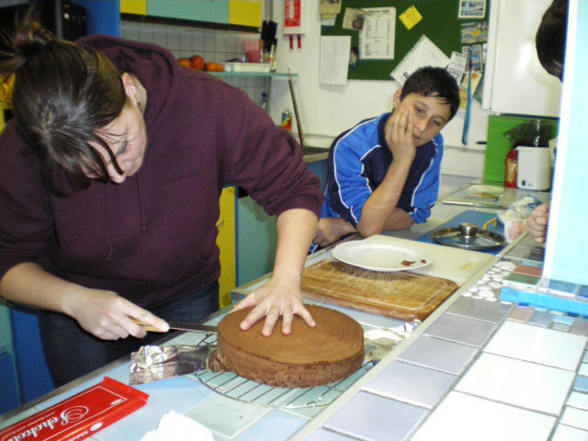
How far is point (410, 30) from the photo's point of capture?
3422mm

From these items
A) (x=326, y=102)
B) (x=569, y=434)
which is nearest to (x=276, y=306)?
(x=569, y=434)

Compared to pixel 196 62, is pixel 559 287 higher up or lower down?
lower down

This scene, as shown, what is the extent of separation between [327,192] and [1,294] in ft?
3.93

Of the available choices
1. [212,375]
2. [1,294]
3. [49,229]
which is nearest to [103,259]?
[49,229]

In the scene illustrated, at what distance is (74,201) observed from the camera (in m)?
1.16

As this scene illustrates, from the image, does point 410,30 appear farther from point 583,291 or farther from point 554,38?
point 583,291

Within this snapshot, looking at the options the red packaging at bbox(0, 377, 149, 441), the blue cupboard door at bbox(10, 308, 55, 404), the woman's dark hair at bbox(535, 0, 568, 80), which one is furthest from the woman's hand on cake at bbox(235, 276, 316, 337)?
the blue cupboard door at bbox(10, 308, 55, 404)

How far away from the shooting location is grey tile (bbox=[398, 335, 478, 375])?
778 millimetres

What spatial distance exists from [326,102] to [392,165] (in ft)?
6.26

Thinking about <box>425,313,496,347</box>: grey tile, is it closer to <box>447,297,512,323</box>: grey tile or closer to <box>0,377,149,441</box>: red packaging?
<box>447,297,512,323</box>: grey tile

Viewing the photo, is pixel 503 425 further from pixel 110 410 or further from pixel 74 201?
pixel 74 201

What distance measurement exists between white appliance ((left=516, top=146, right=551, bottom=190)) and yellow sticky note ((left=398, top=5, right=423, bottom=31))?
1.12 metres

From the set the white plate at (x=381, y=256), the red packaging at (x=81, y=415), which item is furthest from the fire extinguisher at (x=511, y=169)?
the red packaging at (x=81, y=415)

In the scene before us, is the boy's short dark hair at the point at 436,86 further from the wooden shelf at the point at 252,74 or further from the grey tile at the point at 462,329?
the wooden shelf at the point at 252,74
